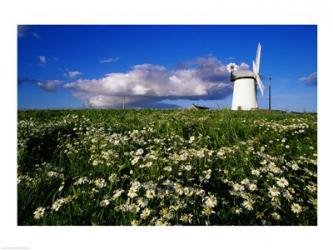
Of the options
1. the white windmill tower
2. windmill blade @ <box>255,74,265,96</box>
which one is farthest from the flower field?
windmill blade @ <box>255,74,265,96</box>

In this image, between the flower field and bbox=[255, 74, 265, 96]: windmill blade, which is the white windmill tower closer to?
bbox=[255, 74, 265, 96]: windmill blade

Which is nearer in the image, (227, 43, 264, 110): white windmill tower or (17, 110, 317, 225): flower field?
(17, 110, 317, 225): flower field

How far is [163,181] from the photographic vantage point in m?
2.44

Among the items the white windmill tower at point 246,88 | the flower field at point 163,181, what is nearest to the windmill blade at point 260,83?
the white windmill tower at point 246,88

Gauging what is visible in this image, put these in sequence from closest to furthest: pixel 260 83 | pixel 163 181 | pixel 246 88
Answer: pixel 163 181
pixel 246 88
pixel 260 83

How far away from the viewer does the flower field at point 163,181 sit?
7.16 ft

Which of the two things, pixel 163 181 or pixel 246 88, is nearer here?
pixel 163 181

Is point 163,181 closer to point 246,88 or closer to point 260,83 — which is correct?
point 246,88

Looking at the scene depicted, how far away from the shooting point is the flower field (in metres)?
2.18

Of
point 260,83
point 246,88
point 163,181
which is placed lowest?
point 163,181

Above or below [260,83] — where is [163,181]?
below

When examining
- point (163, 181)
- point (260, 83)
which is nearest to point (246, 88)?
point (260, 83)
